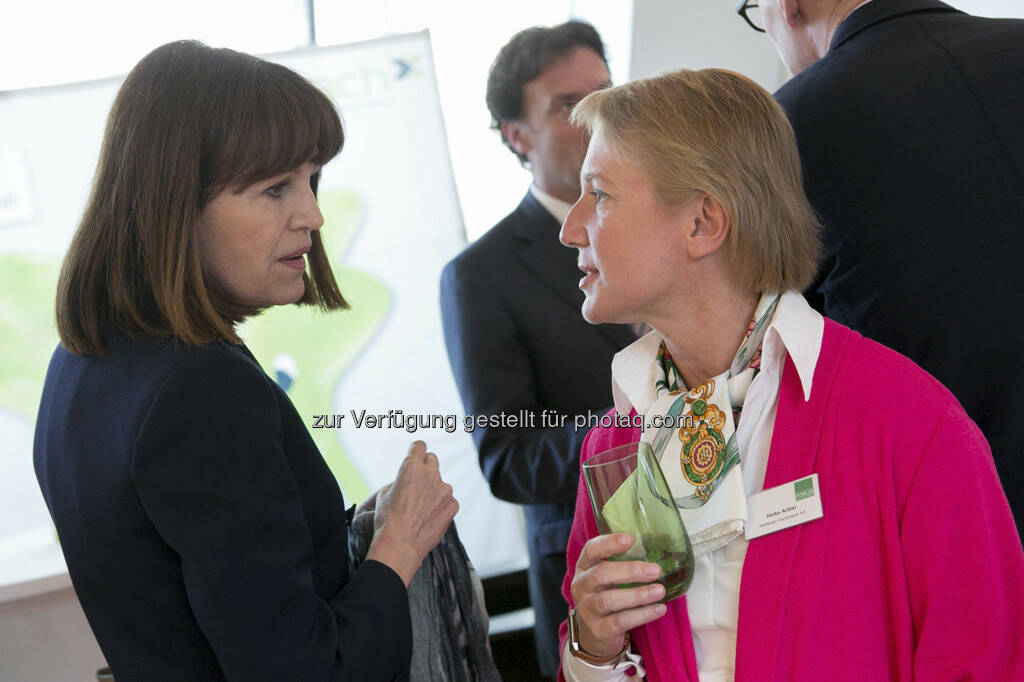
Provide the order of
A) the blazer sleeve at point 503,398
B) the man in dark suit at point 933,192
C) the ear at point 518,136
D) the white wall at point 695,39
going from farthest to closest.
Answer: the white wall at point 695,39 → the ear at point 518,136 → the blazer sleeve at point 503,398 → the man in dark suit at point 933,192

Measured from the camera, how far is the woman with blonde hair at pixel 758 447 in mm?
1174

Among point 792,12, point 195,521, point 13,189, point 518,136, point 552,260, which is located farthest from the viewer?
point 13,189

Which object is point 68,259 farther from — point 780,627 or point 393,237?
point 393,237

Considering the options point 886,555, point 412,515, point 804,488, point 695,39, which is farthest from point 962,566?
point 695,39

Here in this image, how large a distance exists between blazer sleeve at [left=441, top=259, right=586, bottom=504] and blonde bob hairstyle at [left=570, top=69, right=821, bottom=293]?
0.83m

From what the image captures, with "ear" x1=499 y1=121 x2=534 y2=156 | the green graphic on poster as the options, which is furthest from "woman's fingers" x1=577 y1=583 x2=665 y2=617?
the green graphic on poster

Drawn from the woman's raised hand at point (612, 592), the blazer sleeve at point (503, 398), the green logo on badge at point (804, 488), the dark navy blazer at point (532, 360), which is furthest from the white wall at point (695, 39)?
the woman's raised hand at point (612, 592)

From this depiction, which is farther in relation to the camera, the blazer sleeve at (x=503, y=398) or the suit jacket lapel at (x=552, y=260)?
the suit jacket lapel at (x=552, y=260)

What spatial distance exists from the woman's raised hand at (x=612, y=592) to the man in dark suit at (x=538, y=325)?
2.88ft

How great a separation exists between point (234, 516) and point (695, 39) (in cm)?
324

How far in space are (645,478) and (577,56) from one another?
1.63m

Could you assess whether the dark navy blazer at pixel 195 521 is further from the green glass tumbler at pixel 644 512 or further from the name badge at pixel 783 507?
the name badge at pixel 783 507

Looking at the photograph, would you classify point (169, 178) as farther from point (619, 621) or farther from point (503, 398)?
point (503, 398)

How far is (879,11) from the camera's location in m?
1.64
